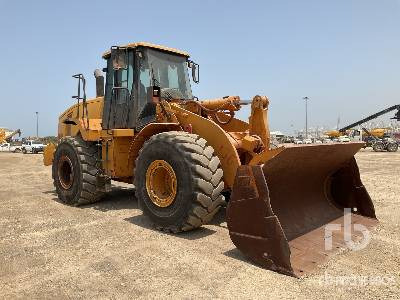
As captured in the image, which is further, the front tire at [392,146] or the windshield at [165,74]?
the front tire at [392,146]

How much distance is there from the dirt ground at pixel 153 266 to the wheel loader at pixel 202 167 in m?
0.25

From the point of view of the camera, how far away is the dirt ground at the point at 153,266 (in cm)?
322

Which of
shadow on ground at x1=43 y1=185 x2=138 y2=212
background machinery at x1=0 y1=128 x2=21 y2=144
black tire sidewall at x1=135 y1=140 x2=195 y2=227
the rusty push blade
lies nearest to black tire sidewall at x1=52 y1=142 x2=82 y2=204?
shadow on ground at x1=43 y1=185 x2=138 y2=212

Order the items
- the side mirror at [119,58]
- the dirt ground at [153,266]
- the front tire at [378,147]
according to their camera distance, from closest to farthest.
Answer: the dirt ground at [153,266] → the side mirror at [119,58] → the front tire at [378,147]

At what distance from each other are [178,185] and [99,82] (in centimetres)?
406

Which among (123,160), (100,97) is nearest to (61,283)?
(123,160)

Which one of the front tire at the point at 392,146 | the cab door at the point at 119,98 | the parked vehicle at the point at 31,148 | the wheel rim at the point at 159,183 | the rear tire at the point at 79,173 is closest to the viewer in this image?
the wheel rim at the point at 159,183

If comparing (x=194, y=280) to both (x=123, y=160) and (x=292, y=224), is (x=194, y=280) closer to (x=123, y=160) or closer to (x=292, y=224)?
(x=292, y=224)

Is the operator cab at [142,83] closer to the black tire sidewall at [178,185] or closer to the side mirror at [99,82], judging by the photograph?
the side mirror at [99,82]

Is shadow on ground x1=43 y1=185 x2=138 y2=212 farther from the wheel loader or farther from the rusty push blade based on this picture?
the rusty push blade

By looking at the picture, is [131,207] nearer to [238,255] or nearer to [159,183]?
[159,183]

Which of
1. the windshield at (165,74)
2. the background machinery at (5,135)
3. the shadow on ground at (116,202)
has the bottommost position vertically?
the shadow on ground at (116,202)

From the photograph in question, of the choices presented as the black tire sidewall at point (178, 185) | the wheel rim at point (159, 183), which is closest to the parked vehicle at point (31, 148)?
the black tire sidewall at point (178, 185)

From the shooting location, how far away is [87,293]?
3207mm
